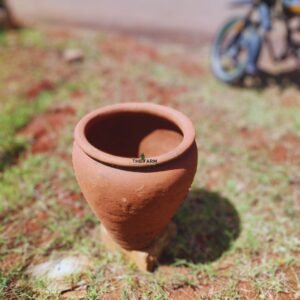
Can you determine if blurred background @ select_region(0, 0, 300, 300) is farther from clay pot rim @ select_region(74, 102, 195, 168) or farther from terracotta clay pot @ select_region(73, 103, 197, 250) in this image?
clay pot rim @ select_region(74, 102, 195, 168)

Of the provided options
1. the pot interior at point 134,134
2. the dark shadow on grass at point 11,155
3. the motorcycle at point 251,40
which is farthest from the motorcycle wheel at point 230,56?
the dark shadow on grass at point 11,155

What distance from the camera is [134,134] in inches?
96.7

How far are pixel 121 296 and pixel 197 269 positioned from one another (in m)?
0.52

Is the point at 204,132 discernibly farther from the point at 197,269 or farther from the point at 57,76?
the point at 57,76

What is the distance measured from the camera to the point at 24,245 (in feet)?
7.91

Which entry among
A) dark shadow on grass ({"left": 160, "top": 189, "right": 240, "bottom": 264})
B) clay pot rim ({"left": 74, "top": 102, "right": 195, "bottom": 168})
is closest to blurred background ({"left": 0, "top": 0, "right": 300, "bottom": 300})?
dark shadow on grass ({"left": 160, "top": 189, "right": 240, "bottom": 264})

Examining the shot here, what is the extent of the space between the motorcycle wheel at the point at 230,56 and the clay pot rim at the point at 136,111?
259 centimetres

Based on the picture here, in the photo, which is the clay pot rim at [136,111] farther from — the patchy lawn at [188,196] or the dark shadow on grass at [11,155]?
the dark shadow on grass at [11,155]

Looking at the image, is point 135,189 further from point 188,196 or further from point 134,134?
point 188,196

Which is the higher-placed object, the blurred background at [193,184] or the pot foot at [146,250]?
the pot foot at [146,250]

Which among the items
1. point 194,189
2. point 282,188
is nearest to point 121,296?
point 194,189

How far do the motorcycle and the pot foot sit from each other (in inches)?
106

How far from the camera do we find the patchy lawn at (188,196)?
2.20 meters

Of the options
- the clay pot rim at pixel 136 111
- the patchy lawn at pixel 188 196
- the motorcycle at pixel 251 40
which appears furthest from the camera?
the motorcycle at pixel 251 40
